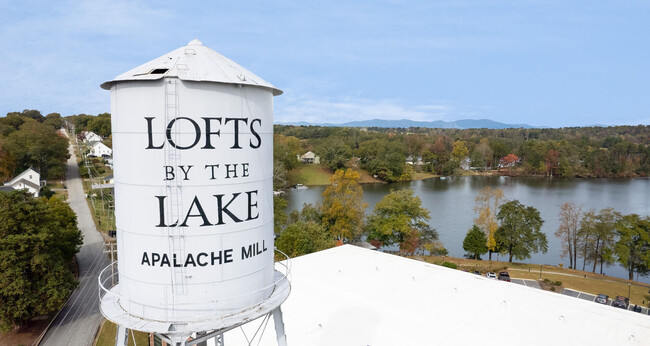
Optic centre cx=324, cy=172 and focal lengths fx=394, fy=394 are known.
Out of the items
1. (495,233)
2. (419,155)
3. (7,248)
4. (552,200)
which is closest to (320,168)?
(419,155)

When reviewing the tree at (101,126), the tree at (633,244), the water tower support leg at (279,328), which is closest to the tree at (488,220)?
the tree at (633,244)

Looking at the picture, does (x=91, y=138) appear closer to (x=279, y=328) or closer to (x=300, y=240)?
(x=300, y=240)

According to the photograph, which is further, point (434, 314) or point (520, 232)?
point (520, 232)

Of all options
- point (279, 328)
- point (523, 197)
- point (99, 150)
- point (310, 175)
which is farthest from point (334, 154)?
point (279, 328)

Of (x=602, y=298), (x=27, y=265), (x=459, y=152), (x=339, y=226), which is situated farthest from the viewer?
(x=459, y=152)

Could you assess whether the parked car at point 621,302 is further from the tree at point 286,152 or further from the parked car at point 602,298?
A: the tree at point 286,152

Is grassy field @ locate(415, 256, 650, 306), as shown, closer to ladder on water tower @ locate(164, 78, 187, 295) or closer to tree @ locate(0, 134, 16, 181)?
ladder on water tower @ locate(164, 78, 187, 295)
